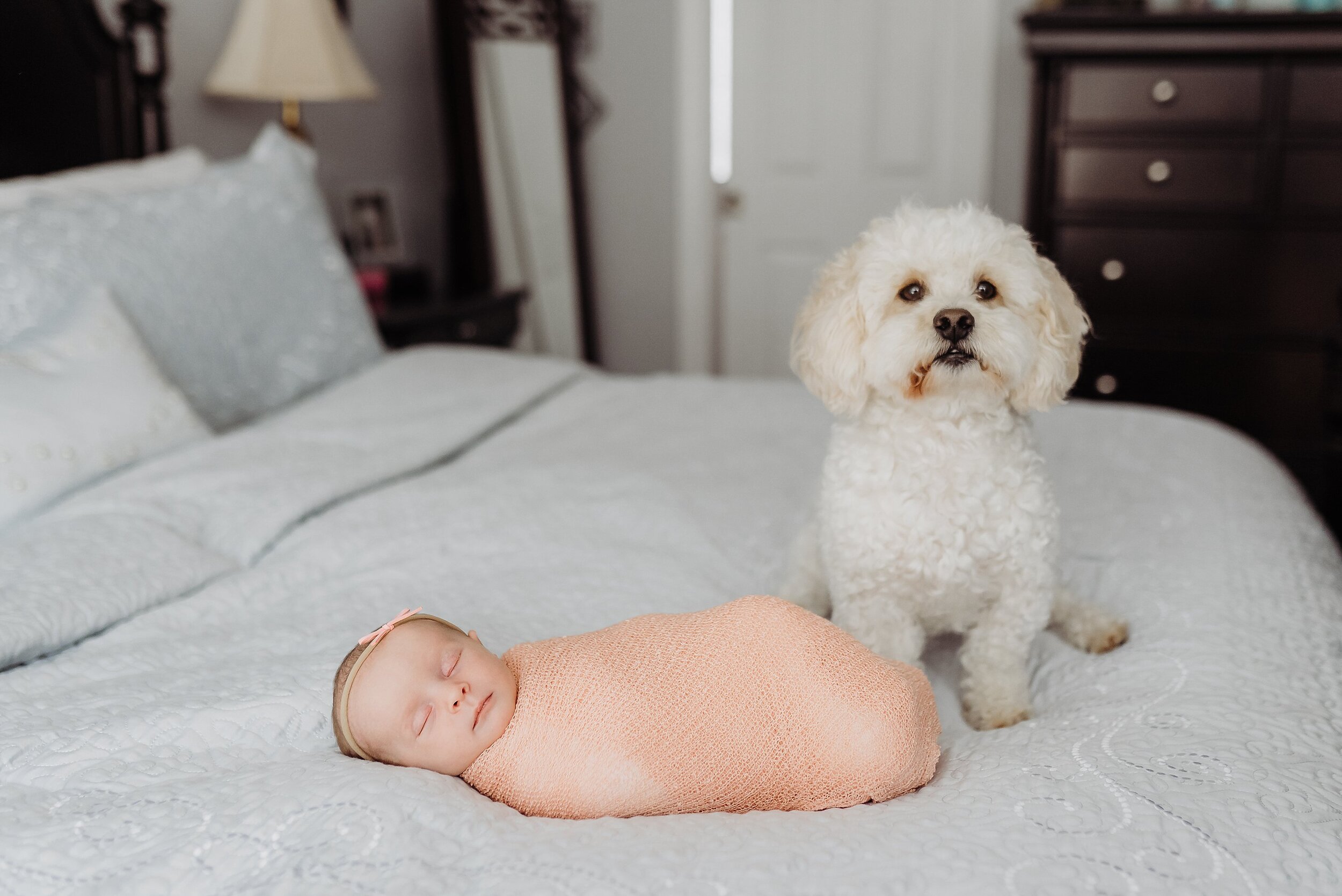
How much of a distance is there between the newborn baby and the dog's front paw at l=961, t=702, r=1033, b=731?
22 centimetres

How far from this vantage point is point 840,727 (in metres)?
0.88

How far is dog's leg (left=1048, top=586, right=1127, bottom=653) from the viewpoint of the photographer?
1232 millimetres

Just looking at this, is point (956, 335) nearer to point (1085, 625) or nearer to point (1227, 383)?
point (1085, 625)

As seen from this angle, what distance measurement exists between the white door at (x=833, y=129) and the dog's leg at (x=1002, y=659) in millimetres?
2569

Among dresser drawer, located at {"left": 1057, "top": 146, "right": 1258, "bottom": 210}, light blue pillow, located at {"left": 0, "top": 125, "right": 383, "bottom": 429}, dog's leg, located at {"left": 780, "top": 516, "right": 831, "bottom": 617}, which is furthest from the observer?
dresser drawer, located at {"left": 1057, "top": 146, "right": 1258, "bottom": 210}

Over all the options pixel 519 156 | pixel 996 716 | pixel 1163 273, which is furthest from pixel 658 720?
pixel 519 156

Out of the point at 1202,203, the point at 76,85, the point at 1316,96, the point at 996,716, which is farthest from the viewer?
the point at 1202,203

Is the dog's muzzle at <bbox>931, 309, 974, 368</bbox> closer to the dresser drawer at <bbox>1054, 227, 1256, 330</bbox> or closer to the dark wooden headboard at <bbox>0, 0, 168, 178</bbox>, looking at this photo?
the dark wooden headboard at <bbox>0, 0, 168, 178</bbox>

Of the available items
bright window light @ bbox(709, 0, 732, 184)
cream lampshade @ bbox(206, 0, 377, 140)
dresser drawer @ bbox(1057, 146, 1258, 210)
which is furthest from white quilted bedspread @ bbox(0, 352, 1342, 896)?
bright window light @ bbox(709, 0, 732, 184)

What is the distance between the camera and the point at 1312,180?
9.73ft

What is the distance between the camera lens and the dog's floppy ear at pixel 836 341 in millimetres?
1246

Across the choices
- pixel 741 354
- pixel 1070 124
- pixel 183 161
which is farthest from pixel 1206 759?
pixel 741 354

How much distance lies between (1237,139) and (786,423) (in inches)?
72.3

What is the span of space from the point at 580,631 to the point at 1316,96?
2830 mm
